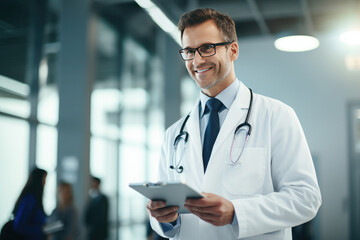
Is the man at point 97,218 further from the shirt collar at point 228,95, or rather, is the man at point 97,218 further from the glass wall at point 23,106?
the shirt collar at point 228,95

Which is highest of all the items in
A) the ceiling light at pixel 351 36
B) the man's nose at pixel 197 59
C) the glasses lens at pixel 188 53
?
the ceiling light at pixel 351 36

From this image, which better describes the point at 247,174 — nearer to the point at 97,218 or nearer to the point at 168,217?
the point at 168,217

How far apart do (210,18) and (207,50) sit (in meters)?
0.14

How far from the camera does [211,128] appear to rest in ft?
5.34

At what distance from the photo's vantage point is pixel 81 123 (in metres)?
5.74

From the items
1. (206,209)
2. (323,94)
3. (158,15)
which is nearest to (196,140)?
(206,209)

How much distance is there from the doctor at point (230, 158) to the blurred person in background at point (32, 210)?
7.63 ft

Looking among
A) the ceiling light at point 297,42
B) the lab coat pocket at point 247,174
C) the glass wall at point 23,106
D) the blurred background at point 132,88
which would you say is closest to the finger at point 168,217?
the lab coat pocket at point 247,174

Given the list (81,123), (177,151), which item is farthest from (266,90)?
(177,151)

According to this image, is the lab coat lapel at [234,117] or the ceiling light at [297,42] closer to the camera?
the lab coat lapel at [234,117]

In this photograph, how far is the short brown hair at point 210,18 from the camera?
62.9 inches

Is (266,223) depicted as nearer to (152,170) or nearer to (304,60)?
(304,60)

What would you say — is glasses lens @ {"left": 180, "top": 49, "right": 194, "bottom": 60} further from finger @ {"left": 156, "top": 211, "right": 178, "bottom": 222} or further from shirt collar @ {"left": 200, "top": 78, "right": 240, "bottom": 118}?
finger @ {"left": 156, "top": 211, "right": 178, "bottom": 222}

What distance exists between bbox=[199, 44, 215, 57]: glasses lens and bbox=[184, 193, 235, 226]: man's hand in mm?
574
